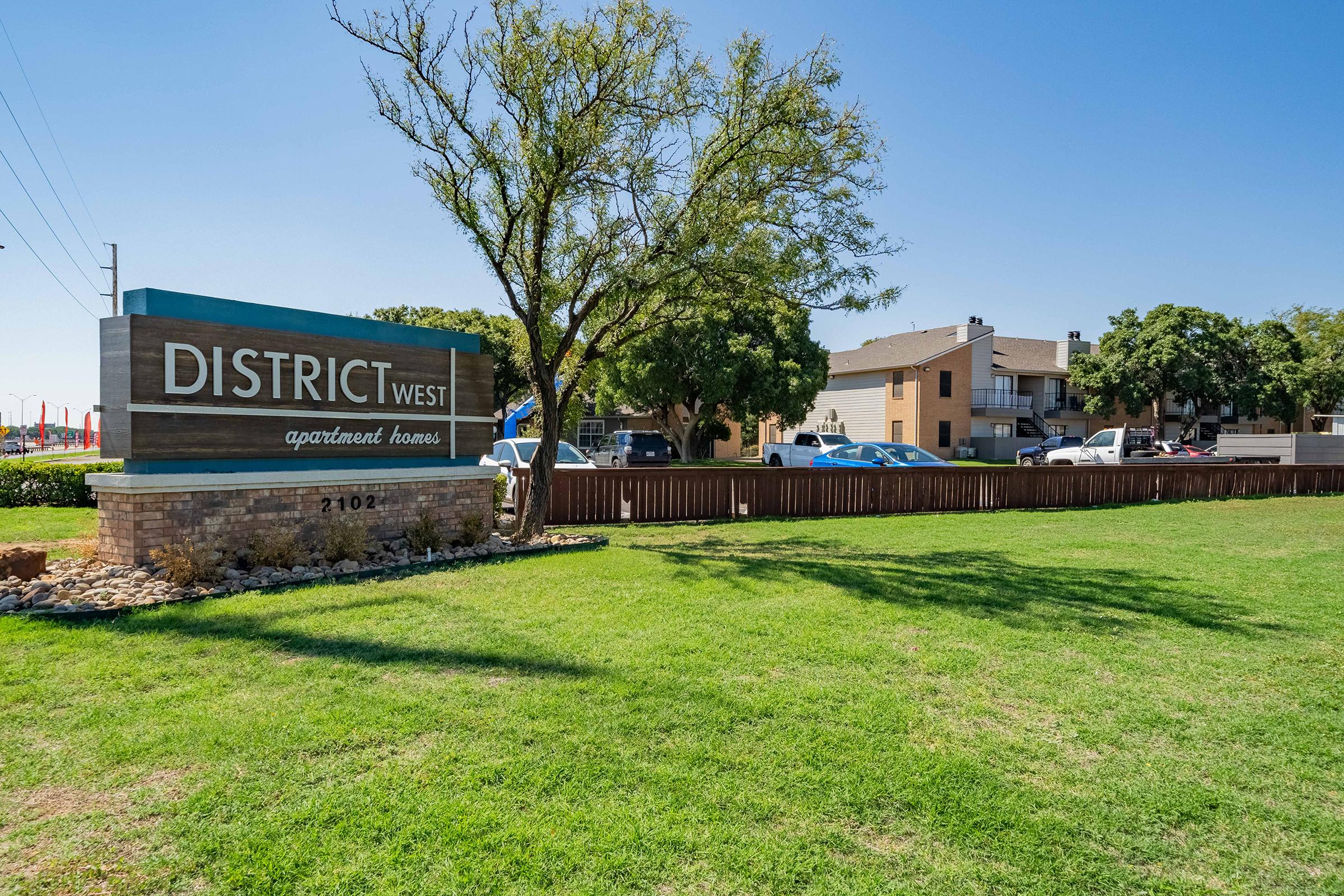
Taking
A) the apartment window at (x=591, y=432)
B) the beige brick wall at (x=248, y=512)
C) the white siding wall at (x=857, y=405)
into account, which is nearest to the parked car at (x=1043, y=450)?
the white siding wall at (x=857, y=405)

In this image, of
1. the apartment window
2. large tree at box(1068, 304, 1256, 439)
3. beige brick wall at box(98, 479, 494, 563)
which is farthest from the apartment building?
beige brick wall at box(98, 479, 494, 563)

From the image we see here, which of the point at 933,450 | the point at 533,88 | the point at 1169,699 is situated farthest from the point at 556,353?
the point at 933,450

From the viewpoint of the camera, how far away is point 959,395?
131ft

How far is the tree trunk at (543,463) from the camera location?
Result: 1130 centimetres

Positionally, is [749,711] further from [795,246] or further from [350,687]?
[795,246]

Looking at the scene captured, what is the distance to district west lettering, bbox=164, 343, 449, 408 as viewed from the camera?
7.96 meters

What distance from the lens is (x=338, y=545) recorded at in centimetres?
867

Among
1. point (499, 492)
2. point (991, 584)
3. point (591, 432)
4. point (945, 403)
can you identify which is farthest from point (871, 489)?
point (591, 432)

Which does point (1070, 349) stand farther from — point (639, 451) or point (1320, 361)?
→ point (639, 451)

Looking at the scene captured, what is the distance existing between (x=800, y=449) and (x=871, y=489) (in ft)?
32.6

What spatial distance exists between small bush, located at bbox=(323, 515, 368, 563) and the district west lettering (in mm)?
1556

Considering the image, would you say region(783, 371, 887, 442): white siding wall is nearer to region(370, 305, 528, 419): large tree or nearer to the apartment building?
the apartment building

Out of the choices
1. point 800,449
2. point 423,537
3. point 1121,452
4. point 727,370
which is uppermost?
point 727,370

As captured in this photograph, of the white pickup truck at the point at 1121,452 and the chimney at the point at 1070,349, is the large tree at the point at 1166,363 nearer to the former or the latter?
the chimney at the point at 1070,349
